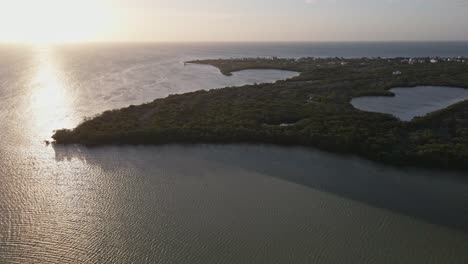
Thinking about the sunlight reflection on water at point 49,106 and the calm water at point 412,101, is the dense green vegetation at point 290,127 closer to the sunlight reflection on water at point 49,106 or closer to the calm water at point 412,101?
the calm water at point 412,101

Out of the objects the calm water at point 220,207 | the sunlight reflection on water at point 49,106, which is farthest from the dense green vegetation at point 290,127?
the sunlight reflection on water at point 49,106

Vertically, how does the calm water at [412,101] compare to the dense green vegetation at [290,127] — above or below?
above

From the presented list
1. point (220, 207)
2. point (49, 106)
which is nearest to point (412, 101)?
point (220, 207)

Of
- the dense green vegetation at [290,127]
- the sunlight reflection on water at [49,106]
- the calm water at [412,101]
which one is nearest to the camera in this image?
the dense green vegetation at [290,127]

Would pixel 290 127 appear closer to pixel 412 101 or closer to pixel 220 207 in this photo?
pixel 220 207

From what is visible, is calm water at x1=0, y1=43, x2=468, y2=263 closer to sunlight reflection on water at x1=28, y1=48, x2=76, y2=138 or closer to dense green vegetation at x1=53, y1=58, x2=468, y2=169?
dense green vegetation at x1=53, y1=58, x2=468, y2=169

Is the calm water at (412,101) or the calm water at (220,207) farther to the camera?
the calm water at (412,101)

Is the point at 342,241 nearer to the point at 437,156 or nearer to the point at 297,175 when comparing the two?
the point at 297,175
